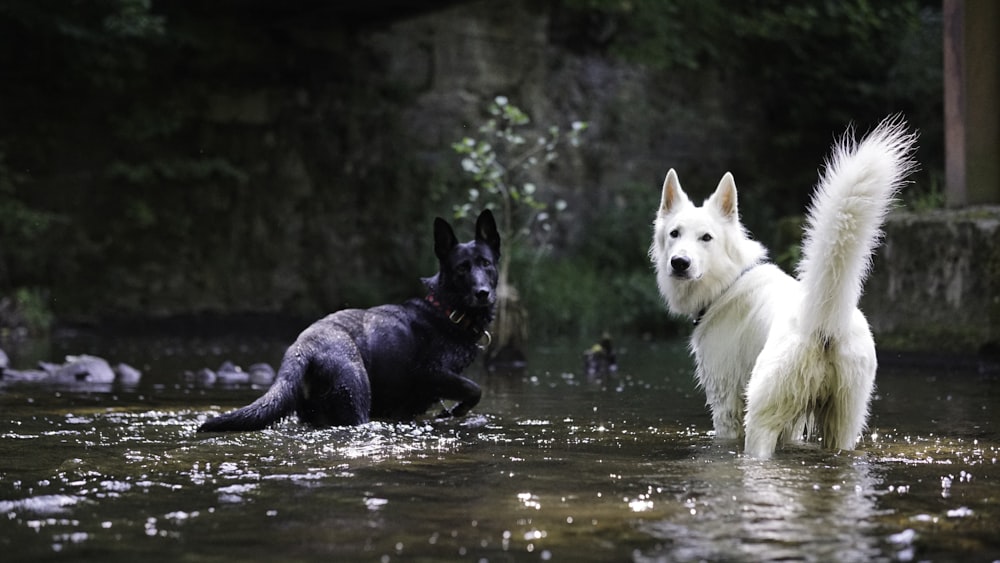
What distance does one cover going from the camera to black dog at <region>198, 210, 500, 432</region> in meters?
5.82

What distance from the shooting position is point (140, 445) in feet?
16.5

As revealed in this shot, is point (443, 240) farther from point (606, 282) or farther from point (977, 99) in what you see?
point (606, 282)

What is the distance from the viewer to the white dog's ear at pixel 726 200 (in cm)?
573

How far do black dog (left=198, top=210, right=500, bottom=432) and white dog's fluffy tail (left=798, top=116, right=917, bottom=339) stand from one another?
7.38 feet

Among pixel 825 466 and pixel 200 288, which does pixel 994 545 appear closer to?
pixel 825 466

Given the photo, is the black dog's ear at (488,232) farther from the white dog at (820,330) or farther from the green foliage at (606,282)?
the green foliage at (606,282)

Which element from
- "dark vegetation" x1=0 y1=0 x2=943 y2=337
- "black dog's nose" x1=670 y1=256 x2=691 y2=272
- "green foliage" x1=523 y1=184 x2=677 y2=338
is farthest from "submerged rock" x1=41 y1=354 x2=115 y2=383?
"green foliage" x1=523 y1=184 x2=677 y2=338

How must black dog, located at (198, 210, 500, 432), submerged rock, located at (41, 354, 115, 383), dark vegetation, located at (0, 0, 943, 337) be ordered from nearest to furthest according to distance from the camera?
black dog, located at (198, 210, 500, 432) < submerged rock, located at (41, 354, 115, 383) < dark vegetation, located at (0, 0, 943, 337)

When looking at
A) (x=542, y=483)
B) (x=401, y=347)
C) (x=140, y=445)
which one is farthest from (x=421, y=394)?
(x=542, y=483)

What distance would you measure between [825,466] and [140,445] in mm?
3048

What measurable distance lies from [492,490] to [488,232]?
3028 millimetres

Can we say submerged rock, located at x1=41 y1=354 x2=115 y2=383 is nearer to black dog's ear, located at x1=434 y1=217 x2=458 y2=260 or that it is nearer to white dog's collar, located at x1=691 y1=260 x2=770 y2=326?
black dog's ear, located at x1=434 y1=217 x2=458 y2=260

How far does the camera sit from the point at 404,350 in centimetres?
627

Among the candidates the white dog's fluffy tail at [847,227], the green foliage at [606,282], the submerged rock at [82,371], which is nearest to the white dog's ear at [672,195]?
the white dog's fluffy tail at [847,227]
